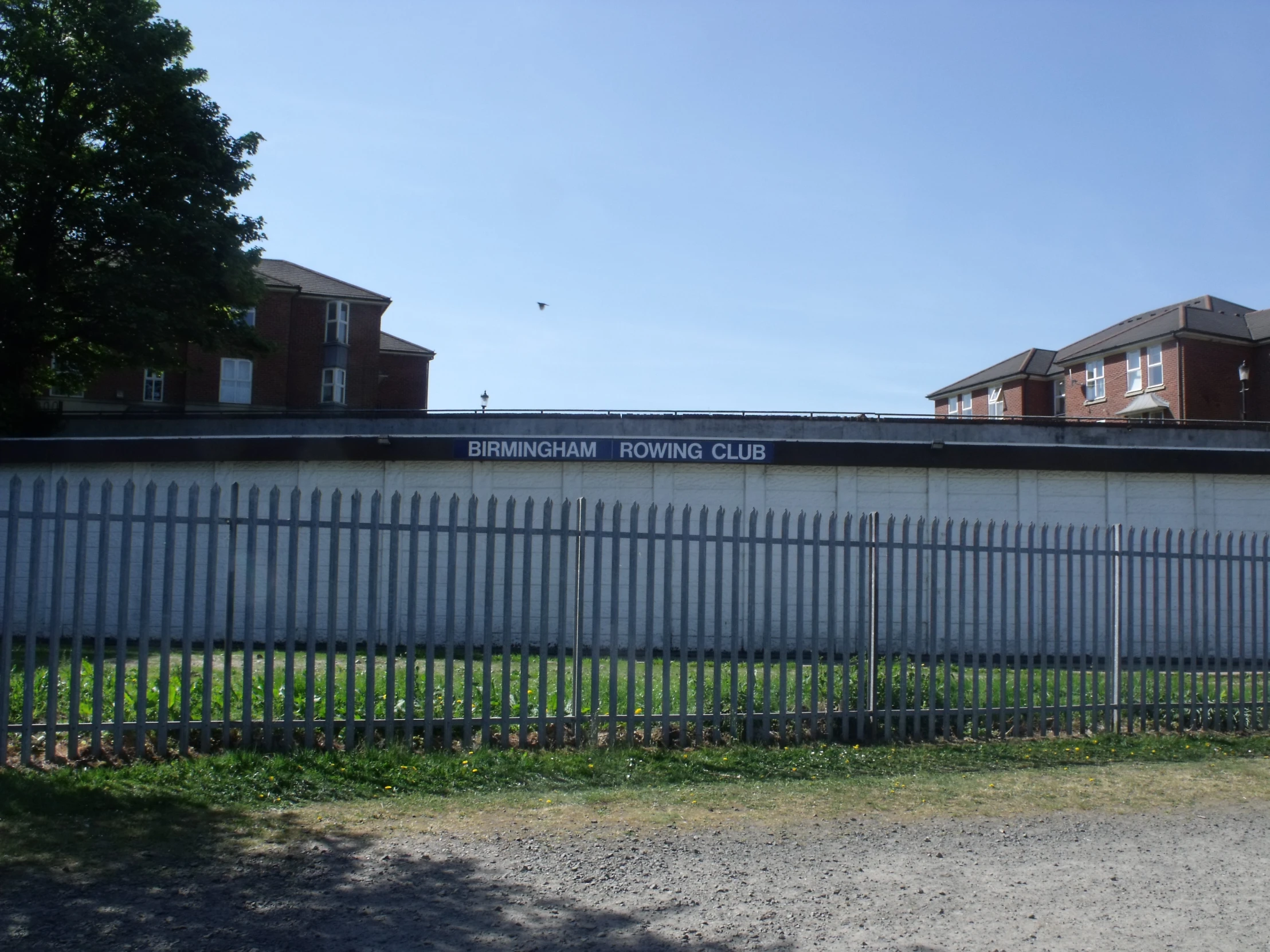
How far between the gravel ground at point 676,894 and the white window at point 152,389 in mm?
41017

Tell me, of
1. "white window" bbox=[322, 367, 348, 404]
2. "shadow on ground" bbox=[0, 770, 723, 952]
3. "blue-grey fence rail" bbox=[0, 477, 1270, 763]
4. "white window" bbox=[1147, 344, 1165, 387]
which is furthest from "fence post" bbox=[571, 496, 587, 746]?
"white window" bbox=[1147, 344, 1165, 387]

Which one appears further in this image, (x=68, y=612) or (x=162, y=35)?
(x=162, y=35)

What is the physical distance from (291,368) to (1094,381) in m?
35.4

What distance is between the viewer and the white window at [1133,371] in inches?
1709

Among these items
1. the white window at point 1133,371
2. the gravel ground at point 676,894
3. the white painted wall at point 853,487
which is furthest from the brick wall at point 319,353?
the gravel ground at point 676,894

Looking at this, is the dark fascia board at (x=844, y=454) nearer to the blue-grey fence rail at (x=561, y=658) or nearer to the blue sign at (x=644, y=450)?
the blue sign at (x=644, y=450)

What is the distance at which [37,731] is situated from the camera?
6637 mm

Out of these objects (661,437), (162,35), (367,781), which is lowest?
(367,781)

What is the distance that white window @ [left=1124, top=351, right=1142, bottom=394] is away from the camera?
43.4m

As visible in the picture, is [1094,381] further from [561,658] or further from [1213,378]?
[561,658]

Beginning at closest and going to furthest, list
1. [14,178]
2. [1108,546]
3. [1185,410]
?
[1108,546]
[14,178]
[1185,410]

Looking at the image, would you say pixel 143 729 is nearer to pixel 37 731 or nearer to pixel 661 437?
pixel 37 731

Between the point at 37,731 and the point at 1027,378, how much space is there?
51000mm

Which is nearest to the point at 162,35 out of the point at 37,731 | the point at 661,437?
the point at 661,437
